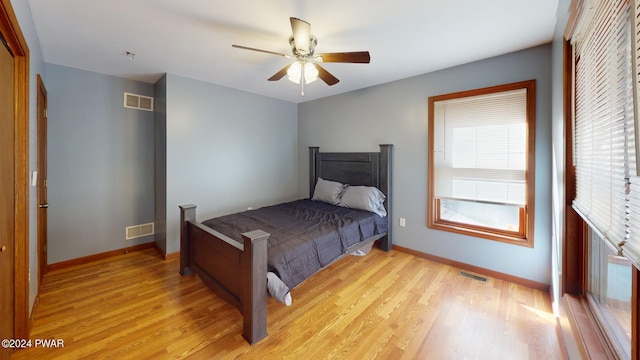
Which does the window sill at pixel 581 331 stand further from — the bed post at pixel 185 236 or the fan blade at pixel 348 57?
the bed post at pixel 185 236

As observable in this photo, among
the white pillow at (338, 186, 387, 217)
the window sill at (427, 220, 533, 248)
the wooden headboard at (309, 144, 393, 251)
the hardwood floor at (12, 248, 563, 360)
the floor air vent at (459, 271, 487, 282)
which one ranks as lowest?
the hardwood floor at (12, 248, 563, 360)

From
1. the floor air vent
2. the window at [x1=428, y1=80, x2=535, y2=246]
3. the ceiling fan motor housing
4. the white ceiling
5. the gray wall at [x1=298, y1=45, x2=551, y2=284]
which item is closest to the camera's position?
the white ceiling

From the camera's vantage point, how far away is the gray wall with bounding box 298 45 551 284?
2.41 metres

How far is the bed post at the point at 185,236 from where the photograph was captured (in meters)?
2.69

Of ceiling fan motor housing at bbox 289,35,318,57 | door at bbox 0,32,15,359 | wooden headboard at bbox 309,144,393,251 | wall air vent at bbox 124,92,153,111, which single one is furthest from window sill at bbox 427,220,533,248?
wall air vent at bbox 124,92,153,111

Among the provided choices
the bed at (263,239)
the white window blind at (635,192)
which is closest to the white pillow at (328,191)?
the bed at (263,239)

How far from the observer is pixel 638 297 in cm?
83

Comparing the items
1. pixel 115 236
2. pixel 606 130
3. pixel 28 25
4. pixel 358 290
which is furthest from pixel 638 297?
pixel 115 236

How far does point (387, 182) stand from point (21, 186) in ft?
11.2

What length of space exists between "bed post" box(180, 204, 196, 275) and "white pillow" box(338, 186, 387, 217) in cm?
196

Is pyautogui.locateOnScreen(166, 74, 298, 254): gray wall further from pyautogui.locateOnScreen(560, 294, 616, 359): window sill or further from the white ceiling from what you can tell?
pyautogui.locateOnScreen(560, 294, 616, 359): window sill

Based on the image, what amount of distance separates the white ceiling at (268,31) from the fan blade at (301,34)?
205 mm

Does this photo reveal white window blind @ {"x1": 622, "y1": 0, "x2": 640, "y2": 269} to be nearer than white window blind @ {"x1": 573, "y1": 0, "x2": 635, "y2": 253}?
Yes

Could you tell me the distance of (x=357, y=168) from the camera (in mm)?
3828
